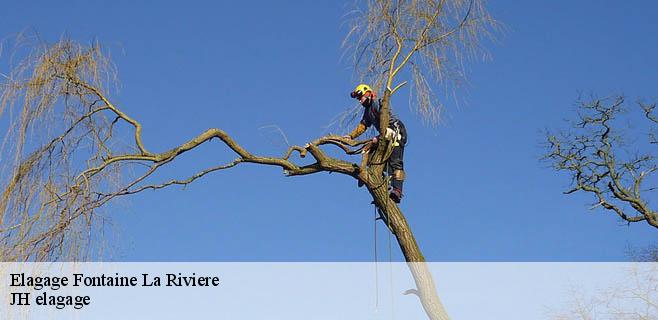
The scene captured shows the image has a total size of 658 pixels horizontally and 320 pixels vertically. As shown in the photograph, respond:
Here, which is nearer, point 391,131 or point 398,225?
point 398,225

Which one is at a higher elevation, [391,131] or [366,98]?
[366,98]

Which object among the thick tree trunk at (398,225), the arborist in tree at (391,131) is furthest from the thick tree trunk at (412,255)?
the arborist in tree at (391,131)

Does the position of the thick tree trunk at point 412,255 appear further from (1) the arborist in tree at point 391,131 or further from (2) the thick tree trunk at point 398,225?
(1) the arborist in tree at point 391,131

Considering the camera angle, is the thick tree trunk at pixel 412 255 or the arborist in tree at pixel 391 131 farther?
the arborist in tree at pixel 391 131

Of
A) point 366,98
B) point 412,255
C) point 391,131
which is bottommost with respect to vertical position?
point 412,255

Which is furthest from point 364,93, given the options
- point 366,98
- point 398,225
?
point 398,225

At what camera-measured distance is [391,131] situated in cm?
648

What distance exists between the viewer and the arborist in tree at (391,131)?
6441mm

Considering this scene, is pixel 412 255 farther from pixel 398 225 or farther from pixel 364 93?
pixel 364 93

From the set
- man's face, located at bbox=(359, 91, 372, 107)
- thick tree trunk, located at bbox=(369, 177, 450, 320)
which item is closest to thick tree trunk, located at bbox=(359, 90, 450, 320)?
thick tree trunk, located at bbox=(369, 177, 450, 320)

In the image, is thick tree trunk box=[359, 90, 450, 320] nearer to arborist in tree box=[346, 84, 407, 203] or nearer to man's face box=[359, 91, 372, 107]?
arborist in tree box=[346, 84, 407, 203]

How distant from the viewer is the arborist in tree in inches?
254
